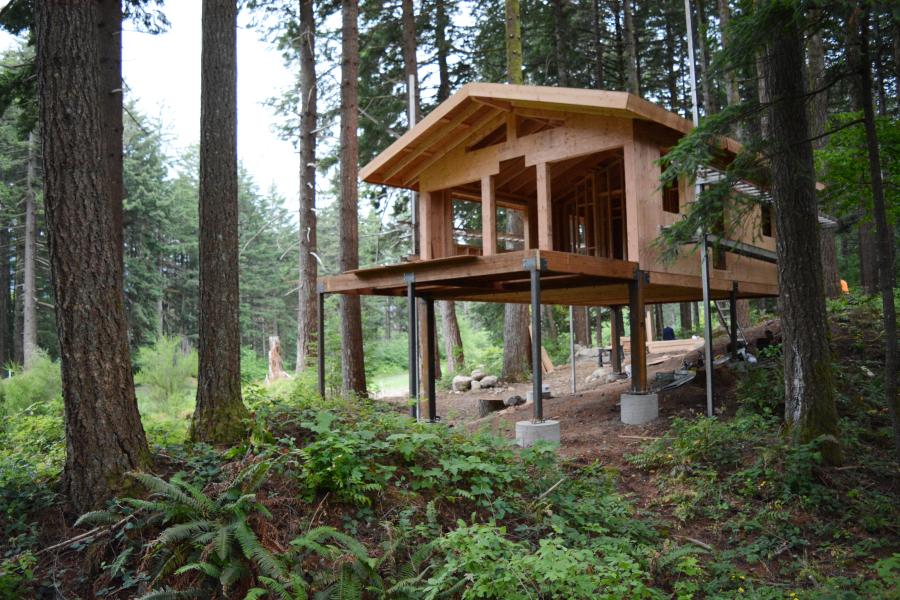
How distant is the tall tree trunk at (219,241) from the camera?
6008mm

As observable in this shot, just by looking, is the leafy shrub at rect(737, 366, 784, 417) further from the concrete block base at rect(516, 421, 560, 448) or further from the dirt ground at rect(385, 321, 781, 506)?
the concrete block base at rect(516, 421, 560, 448)

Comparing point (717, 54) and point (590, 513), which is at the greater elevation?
point (717, 54)

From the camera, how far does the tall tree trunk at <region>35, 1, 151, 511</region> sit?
4.65 metres

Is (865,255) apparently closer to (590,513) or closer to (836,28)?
(836,28)

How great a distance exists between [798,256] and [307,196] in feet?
40.8

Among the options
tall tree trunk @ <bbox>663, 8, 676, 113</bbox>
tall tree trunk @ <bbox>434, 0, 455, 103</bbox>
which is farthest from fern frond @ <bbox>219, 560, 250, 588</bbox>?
tall tree trunk @ <bbox>663, 8, 676, 113</bbox>

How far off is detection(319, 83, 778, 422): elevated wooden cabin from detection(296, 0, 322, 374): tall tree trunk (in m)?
4.20

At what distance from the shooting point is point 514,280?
10.2 m

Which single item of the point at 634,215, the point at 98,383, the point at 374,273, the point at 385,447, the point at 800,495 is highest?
the point at 634,215

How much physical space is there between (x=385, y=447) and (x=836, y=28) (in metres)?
6.74

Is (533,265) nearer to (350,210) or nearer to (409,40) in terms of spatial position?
(350,210)

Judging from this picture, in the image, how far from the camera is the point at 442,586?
157 inches

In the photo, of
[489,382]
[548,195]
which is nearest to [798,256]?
[548,195]

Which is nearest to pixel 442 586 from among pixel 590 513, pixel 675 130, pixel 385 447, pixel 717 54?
pixel 385 447
